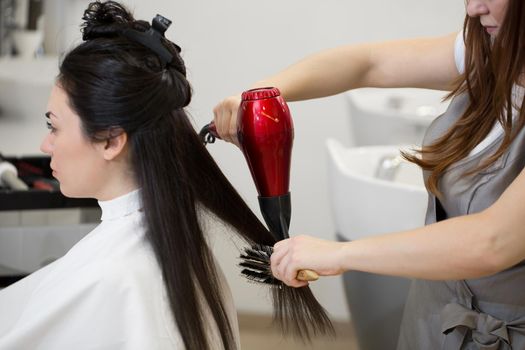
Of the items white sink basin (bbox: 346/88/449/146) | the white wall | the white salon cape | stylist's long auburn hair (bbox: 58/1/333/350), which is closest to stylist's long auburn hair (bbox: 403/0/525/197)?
stylist's long auburn hair (bbox: 58/1/333/350)

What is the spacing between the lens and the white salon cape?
149 cm

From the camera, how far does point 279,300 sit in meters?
1.68

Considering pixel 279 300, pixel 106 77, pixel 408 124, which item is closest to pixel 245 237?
pixel 279 300

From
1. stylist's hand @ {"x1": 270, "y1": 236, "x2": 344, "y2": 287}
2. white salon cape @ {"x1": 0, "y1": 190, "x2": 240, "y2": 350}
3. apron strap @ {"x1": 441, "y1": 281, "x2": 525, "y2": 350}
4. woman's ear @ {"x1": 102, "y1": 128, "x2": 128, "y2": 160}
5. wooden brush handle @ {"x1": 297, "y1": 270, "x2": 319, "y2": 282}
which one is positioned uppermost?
woman's ear @ {"x1": 102, "y1": 128, "x2": 128, "y2": 160}

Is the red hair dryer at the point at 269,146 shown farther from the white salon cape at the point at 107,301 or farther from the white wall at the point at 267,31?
the white wall at the point at 267,31

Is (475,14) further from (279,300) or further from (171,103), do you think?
(279,300)

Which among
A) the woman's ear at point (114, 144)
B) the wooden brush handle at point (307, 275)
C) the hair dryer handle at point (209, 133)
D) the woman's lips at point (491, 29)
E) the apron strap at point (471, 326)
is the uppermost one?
the woman's lips at point (491, 29)

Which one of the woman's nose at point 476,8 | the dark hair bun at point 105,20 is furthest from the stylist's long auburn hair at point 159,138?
the woman's nose at point 476,8

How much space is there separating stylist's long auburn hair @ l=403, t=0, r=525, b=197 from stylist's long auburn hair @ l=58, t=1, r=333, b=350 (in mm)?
438

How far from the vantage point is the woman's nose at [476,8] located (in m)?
1.42

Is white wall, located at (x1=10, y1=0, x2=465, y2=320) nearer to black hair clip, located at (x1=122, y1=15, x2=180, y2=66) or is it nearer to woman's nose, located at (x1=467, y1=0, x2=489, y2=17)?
black hair clip, located at (x1=122, y1=15, x2=180, y2=66)

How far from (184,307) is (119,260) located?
15cm

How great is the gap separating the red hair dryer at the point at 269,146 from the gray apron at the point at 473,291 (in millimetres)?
299

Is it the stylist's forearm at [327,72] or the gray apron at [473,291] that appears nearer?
the gray apron at [473,291]
